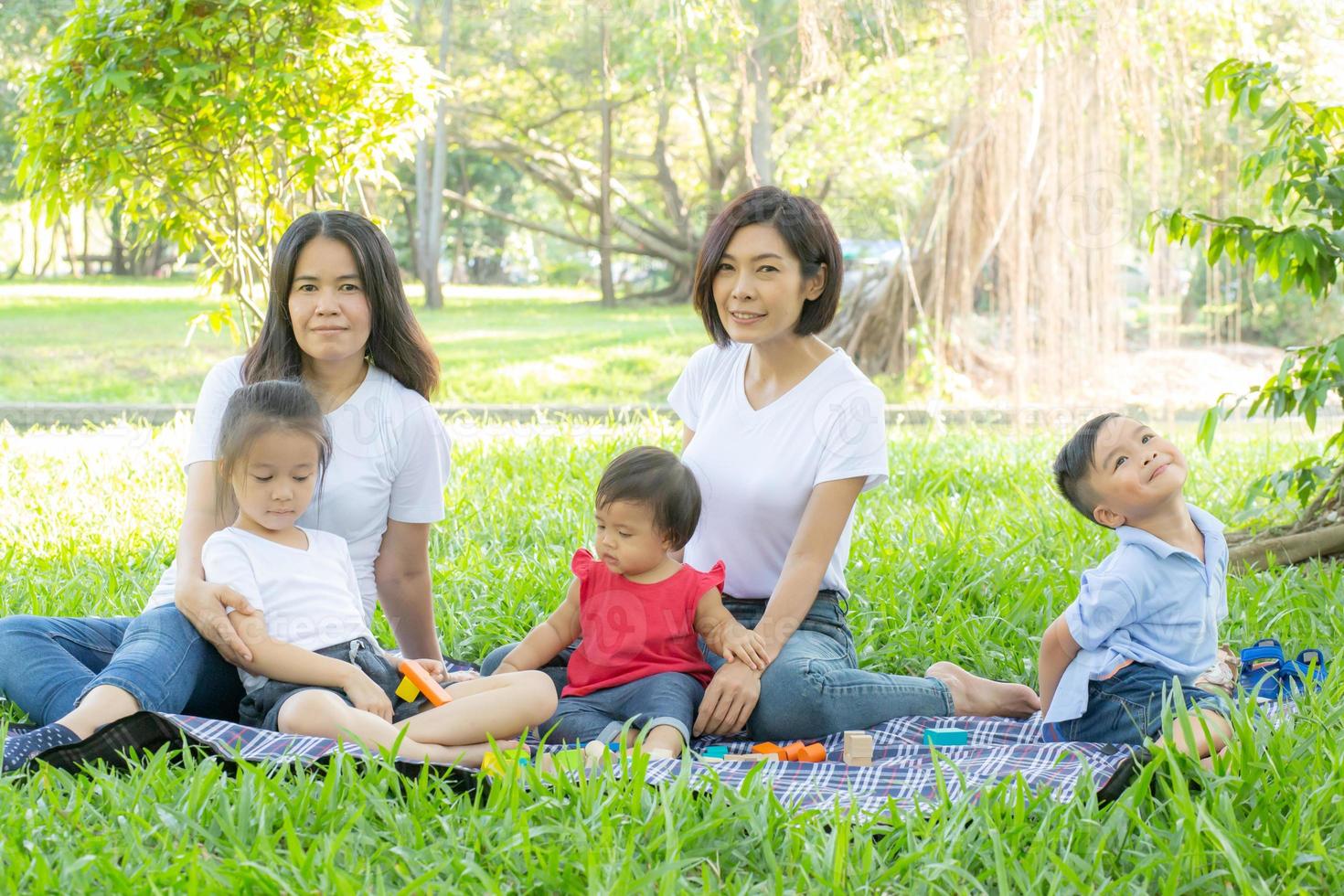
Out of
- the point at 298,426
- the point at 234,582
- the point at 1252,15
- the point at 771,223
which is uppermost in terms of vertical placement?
the point at 1252,15

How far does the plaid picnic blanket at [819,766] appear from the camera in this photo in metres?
2.43

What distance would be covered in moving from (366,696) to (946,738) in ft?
4.21

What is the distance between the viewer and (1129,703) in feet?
9.40

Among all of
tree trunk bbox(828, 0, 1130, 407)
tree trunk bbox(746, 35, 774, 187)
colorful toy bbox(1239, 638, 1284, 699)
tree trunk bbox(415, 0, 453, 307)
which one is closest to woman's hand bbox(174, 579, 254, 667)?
colorful toy bbox(1239, 638, 1284, 699)

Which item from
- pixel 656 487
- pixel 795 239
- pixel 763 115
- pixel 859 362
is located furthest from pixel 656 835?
pixel 763 115

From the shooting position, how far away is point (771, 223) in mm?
3225

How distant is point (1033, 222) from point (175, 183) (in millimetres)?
6147

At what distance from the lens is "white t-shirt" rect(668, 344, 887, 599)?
3191mm

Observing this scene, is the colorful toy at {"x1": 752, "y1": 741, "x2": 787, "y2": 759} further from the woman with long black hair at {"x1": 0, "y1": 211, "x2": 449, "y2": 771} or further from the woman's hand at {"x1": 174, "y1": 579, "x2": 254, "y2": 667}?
the woman's hand at {"x1": 174, "y1": 579, "x2": 254, "y2": 667}

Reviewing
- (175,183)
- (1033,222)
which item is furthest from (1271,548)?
Result: (1033,222)

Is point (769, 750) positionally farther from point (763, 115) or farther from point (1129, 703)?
point (763, 115)

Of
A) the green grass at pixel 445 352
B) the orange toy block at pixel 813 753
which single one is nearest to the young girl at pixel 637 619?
the orange toy block at pixel 813 753

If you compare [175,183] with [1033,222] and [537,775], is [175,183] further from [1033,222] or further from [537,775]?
[1033,222]

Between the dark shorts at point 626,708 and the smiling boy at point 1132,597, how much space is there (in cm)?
81
